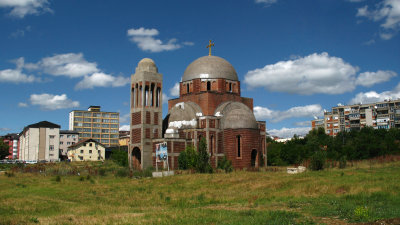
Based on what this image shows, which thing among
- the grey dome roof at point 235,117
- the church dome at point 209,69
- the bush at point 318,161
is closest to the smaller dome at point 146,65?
the church dome at point 209,69

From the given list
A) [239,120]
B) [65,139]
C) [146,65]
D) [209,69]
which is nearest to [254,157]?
[239,120]

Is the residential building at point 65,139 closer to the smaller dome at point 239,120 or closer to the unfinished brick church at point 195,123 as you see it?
the unfinished brick church at point 195,123

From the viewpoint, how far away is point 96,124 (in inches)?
5010

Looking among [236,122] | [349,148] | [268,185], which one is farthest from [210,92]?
[268,185]

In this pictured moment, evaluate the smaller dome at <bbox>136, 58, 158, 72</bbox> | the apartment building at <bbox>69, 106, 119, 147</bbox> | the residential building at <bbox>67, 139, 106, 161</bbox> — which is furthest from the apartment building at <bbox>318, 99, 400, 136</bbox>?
the apartment building at <bbox>69, 106, 119, 147</bbox>

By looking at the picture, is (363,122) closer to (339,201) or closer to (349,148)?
(349,148)

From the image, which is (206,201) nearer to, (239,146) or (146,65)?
(239,146)

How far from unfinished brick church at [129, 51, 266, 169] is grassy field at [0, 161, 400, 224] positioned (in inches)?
550

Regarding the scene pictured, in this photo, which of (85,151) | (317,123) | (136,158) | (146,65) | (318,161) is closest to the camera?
(318,161)

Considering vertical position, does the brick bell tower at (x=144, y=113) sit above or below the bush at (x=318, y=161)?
above

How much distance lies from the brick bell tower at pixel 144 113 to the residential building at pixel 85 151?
38778mm

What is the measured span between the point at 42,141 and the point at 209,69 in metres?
49.5

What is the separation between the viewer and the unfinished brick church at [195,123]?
148 ft

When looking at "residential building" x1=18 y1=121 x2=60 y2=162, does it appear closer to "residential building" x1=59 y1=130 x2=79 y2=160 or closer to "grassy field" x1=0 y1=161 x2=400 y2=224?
"residential building" x1=59 y1=130 x2=79 y2=160
